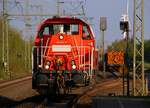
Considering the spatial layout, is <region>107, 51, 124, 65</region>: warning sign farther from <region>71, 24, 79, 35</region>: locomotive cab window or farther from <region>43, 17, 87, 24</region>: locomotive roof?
<region>43, 17, 87, 24</region>: locomotive roof

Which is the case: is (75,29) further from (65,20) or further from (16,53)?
(16,53)

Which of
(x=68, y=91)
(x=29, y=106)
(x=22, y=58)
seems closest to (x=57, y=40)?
(x=68, y=91)

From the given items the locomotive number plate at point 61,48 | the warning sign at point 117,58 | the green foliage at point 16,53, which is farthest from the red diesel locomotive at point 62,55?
the green foliage at point 16,53

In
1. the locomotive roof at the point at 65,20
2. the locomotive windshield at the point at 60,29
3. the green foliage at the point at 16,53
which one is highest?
the locomotive roof at the point at 65,20

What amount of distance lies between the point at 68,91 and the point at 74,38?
8.23 ft

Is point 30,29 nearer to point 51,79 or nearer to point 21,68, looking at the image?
point 21,68

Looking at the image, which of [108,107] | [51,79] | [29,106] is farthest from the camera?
[51,79]

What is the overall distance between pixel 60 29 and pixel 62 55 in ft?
4.64

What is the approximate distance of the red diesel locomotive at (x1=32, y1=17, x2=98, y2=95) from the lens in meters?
21.3

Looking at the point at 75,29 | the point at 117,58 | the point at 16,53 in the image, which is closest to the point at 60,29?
the point at 75,29

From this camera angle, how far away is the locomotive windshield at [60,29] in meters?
22.4

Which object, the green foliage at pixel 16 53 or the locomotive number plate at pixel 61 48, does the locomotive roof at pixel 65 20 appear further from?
the green foliage at pixel 16 53

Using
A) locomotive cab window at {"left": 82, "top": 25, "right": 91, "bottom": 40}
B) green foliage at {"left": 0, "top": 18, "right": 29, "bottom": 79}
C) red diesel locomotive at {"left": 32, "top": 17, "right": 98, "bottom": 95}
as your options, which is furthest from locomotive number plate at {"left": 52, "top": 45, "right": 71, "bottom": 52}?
green foliage at {"left": 0, "top": 18, "right": 29, "bottom": 79}

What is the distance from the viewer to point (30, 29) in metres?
71.8
